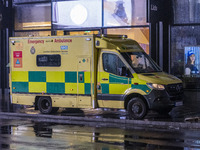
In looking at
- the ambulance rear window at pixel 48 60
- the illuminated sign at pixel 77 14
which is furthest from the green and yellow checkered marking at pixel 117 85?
the illuminated sign at pixel 77 14

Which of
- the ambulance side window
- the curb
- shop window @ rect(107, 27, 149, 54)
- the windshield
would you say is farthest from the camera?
shop window @ rect(107, 27, 149, 54)

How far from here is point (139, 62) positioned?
15.8 meters

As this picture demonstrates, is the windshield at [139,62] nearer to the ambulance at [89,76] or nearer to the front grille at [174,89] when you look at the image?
the ambulance at [89,76]

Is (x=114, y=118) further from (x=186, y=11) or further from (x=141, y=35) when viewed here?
(x=186, y=11)

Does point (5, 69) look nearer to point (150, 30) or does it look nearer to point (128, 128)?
point (150, 30)

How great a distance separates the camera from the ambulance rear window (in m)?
16.8

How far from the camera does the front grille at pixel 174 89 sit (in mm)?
15019

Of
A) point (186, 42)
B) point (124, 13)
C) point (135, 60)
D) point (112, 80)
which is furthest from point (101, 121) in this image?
point (124, 13)

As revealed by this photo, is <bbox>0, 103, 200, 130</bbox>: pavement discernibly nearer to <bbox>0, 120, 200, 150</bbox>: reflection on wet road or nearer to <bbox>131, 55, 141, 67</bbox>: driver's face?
<bbox>0, 120, 200, 150</bbox>: reflection on wet road

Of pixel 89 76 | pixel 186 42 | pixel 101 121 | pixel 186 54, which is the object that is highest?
pixel 186 42

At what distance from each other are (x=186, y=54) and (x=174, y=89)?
715cm

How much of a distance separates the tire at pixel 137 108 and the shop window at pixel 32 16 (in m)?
10.6

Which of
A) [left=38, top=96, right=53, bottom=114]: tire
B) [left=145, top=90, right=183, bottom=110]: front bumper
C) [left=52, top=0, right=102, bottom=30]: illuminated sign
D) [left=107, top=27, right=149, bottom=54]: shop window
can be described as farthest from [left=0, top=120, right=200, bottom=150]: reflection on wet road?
[left=52, top=0, right=102, bottom=30]: illuminated sign

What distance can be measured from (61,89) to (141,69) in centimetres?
303
